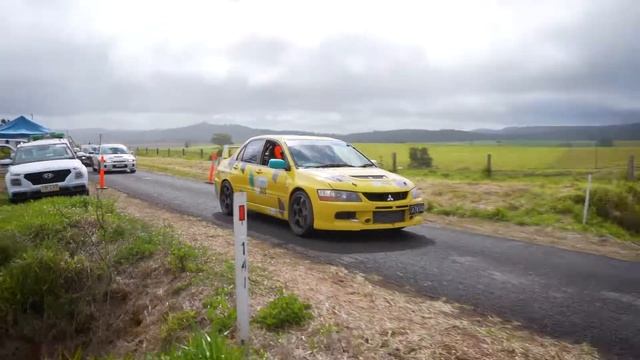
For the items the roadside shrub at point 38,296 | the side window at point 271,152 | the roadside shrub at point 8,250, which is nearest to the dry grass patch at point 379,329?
the roadside shrub at point 38,296

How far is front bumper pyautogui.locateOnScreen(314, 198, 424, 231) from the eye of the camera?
279 inches

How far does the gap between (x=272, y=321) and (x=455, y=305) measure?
1837 mm

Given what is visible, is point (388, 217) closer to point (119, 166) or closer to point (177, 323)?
point (177, 323)

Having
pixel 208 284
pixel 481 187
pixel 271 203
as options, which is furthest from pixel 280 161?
pixel 481 187

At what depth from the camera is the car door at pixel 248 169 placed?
9.02m

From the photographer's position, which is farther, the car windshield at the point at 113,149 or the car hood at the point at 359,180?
the car windshield at the point at 113,149

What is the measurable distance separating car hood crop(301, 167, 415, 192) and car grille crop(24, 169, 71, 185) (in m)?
7.70

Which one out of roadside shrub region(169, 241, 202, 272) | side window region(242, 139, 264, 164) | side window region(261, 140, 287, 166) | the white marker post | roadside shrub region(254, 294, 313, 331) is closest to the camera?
the white marker post

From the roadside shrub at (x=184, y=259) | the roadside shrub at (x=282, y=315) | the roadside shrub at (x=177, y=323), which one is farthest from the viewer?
the roadside shrub at (x=184, y=259)

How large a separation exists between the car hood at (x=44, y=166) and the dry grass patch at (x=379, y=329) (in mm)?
9076

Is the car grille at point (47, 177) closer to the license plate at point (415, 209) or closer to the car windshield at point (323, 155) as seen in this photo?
the car windshield at point (323, 155)

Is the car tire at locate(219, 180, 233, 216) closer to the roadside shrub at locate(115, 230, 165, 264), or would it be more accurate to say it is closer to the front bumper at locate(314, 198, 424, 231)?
the roadside shrub at locate(115, 230, 165, 264)

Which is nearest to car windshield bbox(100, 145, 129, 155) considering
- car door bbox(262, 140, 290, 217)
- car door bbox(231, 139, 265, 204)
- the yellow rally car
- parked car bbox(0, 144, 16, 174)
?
parked car bbox(0, 144, 16, 174)

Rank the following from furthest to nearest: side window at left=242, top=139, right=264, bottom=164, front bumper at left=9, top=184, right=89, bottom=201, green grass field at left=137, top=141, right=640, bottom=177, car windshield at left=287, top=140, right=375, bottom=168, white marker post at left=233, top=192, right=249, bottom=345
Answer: green grass field at left=137, top=141, right=640, bottom=177
front bumper at left=9, top=184, right=89, bottom=201
side window at left=242, top=139, right=264, bottom=164
car windshield at left=287, top=140, right=375, bottom=168
white marker post at left=233, top=192, right=249, bottom=345
